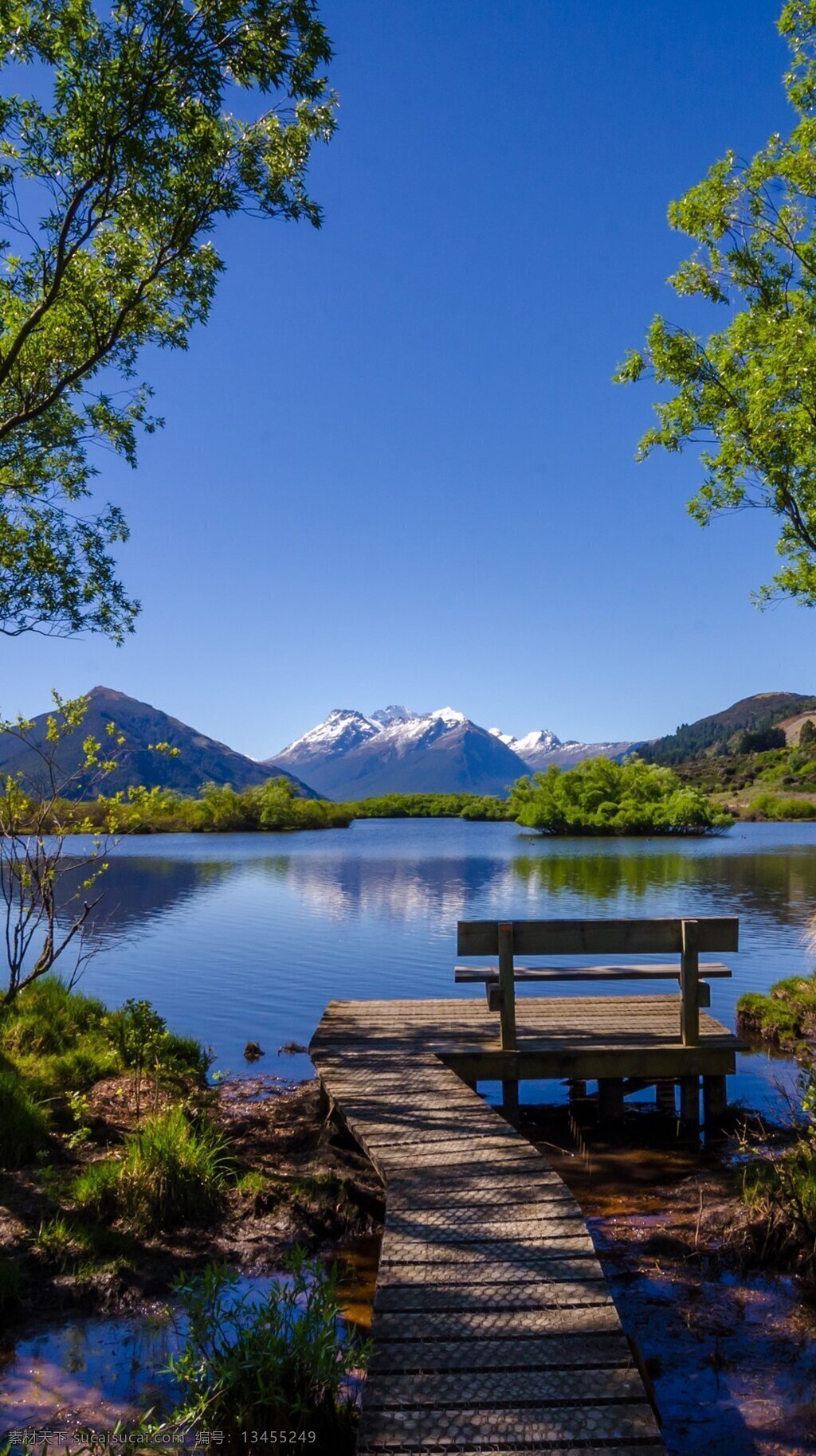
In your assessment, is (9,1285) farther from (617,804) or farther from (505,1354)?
(617,804)

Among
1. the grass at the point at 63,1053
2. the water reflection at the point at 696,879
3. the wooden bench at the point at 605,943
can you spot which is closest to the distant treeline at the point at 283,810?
the water reflection at the point at 696,879

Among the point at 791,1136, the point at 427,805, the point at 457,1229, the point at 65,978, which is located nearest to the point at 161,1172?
the point at 457,1229

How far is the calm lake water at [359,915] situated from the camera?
1866cm

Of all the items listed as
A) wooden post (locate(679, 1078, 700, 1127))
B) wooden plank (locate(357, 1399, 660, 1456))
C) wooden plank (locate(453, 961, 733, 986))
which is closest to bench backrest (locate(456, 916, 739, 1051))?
wooden plank (locate(453, 961, 733, 986))

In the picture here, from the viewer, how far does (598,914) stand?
101 feet

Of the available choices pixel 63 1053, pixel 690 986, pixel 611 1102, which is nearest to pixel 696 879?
pixel 611 1102

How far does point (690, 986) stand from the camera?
10242 mm

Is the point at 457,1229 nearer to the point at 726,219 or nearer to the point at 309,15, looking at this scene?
the point at 309,15

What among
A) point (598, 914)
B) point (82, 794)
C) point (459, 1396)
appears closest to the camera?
point (459, 1396)

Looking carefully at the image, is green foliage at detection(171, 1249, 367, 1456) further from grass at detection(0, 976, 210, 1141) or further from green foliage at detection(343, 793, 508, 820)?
green foliage at detection(343, 793, 508, 820)

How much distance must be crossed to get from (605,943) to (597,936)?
0.12 metres

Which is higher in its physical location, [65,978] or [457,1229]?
[457,1229]

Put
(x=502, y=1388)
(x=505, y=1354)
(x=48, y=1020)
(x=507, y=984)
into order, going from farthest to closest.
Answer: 1. (x=48, y=1020)
2. (x=507, y=984)
3. (x=505, y=1354)
4. (x=502, y=1388)

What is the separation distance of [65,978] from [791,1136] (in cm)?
1643
